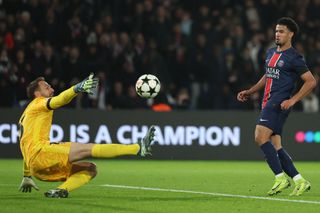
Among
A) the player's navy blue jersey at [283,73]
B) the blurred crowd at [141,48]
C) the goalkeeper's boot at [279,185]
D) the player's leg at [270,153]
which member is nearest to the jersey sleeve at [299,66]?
the player's navy blue jersey at [283,73]

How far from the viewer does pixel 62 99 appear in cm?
979

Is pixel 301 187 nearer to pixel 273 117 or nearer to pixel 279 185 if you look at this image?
pixel 279 185

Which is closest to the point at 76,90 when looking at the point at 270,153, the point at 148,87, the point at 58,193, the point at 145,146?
the point at 145,146

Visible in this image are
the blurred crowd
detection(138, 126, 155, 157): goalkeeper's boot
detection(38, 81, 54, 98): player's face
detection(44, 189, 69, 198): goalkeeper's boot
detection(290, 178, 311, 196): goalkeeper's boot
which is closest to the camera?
detection(138, 126, 155, 157): goalkeeper's boot

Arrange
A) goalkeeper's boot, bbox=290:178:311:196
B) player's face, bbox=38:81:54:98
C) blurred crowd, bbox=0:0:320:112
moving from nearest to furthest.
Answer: player's face, bbox=38:81:54:98, goalkeeper's boot, bbox=290:178:311:196, blurred crowd, bbox=0:0:320:112

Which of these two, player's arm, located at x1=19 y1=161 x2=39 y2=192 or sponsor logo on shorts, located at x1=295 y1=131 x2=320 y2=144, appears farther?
sponsor logo on shorts, located at x1=295 y1=131 x2=320 y2=144

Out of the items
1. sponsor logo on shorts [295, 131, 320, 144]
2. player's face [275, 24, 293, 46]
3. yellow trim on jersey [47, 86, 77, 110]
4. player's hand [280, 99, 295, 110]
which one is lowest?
sponsor logo on shorts [295, 131, 320, 144]

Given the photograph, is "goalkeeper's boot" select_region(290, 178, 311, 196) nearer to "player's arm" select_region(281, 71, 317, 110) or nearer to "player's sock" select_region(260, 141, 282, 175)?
"player's sock" select_region(260, 141, 282, 175)

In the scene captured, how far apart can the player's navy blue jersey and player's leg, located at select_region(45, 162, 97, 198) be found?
8.15ft

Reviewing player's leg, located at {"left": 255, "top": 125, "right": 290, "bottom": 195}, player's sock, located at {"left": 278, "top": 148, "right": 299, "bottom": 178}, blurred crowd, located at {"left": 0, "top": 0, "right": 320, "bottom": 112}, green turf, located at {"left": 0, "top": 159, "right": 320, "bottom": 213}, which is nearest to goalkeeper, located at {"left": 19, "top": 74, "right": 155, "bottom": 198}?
green turf, located at {"left": 0, "top": 159, "right": 320, "bottom": 213}

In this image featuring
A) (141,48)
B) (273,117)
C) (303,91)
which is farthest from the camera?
(141,48)

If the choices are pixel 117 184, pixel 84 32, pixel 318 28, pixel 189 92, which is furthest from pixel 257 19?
pixel 117 184

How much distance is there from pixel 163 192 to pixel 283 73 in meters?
2.22

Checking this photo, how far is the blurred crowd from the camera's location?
19219 mm
